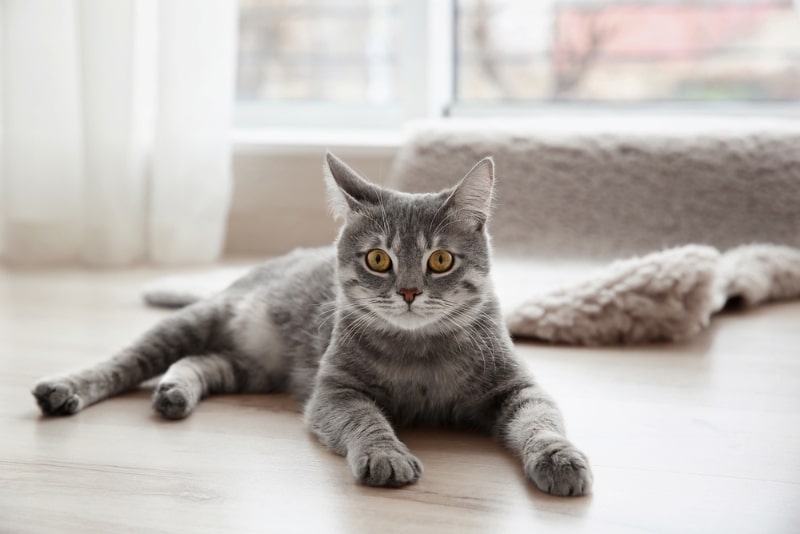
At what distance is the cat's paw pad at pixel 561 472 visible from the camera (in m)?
1.16

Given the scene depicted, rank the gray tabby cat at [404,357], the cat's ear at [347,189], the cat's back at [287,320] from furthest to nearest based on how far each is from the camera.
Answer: the cat's back at [287,320] < the cat's ear at [347,189] < the gray tabby cat at [404,357]

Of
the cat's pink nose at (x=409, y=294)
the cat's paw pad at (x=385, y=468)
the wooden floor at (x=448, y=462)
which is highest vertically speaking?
the cat's pink nose at (x=409, y=294)

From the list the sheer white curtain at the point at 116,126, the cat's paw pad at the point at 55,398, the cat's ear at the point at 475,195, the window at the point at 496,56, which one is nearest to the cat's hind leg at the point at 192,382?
the cat's paw pad at the point at 55,398

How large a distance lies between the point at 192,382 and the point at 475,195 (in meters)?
0.59

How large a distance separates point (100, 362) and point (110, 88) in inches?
45.9

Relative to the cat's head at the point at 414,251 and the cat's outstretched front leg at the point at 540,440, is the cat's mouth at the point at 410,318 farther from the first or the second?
the cat's outstretched front leg at the point at 540,440

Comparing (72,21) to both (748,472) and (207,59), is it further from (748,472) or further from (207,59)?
(748,472)

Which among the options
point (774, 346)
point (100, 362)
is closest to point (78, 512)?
point (100, 362)

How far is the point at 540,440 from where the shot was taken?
1231 millimetres

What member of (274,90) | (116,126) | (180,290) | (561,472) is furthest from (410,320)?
(274,90)

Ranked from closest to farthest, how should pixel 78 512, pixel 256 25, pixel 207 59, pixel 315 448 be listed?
pixel 78 512
pixel 315 448
pixel 207 59
pixel 256 25

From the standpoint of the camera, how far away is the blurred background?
2.56 metres

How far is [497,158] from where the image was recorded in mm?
2545

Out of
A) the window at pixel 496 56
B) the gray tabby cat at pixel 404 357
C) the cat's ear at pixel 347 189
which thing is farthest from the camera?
the window at pixel 496 56
